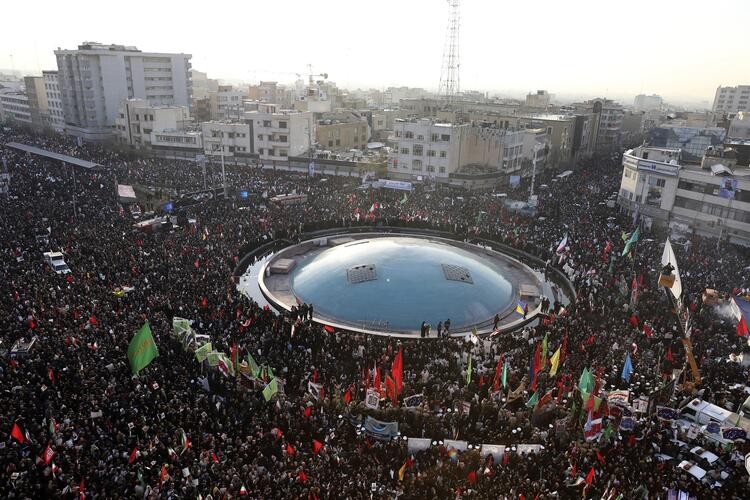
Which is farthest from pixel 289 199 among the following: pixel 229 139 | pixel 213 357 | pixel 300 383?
pixel 300 383

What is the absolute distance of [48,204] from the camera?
40.5m

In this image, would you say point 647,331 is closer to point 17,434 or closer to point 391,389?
point 391,389

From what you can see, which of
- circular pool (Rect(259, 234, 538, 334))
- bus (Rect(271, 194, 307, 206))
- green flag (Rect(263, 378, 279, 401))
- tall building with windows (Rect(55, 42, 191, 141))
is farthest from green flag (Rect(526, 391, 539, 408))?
tall building with windows (Rect(55, 42, 191, 141))

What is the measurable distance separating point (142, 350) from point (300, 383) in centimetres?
599

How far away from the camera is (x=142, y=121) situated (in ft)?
244

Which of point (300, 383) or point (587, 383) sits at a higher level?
point (587, 383)

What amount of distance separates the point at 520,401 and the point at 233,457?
34.8 ft

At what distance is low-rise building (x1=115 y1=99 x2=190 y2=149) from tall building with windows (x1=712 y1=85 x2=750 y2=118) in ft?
431

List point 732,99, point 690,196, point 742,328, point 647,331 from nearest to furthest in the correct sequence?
point 742,328 < point 647,331 < point 690,196 < point 732,99

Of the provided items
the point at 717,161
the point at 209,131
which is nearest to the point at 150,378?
the point at 717,161

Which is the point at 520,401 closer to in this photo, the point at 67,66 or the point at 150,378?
the point at 150,378

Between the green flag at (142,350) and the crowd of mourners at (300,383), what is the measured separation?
718 mm

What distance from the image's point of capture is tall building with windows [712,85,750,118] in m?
136

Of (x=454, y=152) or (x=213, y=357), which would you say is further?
(x=454, y=152)
